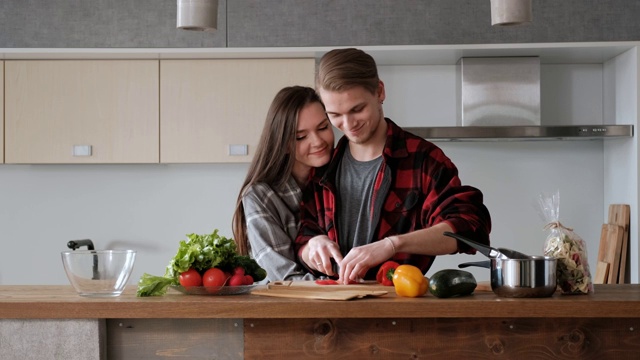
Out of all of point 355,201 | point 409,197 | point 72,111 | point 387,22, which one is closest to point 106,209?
point 72,111

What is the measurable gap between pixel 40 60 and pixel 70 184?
0.74 meters

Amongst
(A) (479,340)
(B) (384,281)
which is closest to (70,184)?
(B) (384,281)

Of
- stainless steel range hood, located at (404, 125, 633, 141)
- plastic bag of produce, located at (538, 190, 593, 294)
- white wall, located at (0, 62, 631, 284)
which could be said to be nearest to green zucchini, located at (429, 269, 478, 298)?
plastic bag of produce, located at (538, 190, 593, 294)

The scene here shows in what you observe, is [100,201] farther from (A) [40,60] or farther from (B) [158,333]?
(B) [158,333]

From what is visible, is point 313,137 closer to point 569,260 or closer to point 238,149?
point 569,260

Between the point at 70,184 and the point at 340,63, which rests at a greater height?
the point at 340,63

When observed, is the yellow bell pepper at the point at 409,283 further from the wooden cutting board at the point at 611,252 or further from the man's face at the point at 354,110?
the wooden cutting board at the point at 611,252

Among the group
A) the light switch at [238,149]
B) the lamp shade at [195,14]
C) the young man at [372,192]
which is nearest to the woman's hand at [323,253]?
the young man at [372,192]

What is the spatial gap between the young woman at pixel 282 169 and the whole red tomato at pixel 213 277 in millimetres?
502

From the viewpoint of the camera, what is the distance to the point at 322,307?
205cm

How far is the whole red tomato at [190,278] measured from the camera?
222cm

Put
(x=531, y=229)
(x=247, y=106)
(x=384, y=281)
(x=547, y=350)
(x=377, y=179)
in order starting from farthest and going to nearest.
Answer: (x=531, y=229), (x=247, y=106), (x=377, y=179), (x=384, y=281), (x=547, y=350)

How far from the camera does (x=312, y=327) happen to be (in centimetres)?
210

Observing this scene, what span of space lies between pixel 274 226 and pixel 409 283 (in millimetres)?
716
